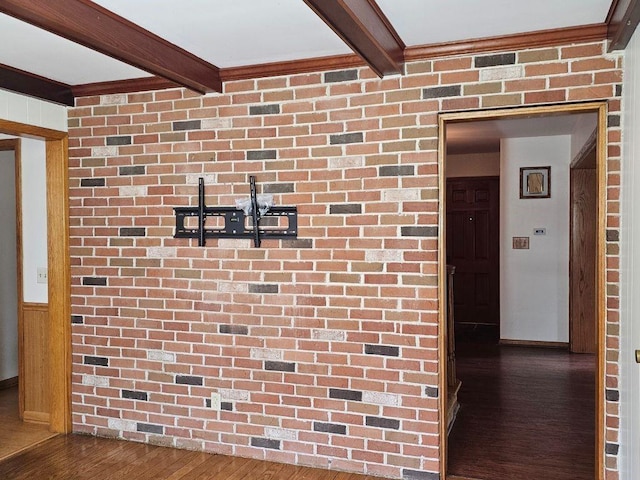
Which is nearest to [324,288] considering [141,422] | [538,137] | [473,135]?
[141,422]

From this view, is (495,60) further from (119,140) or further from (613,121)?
(119,140)

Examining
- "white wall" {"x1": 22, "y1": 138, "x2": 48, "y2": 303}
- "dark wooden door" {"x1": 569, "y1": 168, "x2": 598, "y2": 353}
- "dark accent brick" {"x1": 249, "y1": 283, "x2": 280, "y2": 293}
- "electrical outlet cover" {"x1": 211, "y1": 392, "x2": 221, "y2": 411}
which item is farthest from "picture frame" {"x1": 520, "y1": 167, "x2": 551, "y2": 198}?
"white wall" {"x1": 22, "y1": 138, "x2": 48, "y2": 303}

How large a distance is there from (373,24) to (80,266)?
2.58 metres

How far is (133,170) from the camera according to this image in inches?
143

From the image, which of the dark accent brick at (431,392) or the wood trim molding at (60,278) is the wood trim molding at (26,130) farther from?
the dark accent brick at (431,392)

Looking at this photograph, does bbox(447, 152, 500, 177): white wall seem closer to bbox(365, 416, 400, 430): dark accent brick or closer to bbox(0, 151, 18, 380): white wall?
bbox(365, 416, 400, 430): dark accent brick

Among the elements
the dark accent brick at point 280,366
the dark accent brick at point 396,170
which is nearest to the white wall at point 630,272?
the dark accent brick at point 396,170

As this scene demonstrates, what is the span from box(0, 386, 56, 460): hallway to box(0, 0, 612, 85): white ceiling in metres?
2.44

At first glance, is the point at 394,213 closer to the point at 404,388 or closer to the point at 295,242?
the point at 295,242

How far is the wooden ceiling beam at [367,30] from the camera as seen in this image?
2.13 meters

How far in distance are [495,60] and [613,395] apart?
5.85 ft

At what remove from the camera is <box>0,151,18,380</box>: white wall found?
4.93 m

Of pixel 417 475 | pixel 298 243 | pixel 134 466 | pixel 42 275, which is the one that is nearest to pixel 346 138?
pixel 298 243

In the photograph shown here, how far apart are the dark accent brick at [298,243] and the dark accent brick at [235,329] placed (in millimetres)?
573
